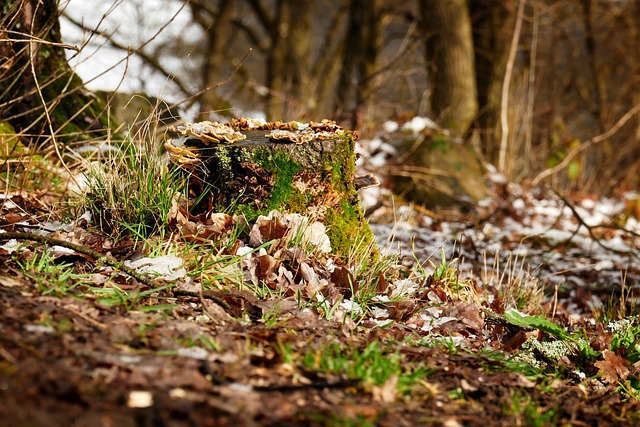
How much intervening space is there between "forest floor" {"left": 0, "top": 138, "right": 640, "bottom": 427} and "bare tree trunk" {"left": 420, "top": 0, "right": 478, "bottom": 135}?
563 cm

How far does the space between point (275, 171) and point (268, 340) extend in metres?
1.38

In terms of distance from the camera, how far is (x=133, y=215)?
129 inches

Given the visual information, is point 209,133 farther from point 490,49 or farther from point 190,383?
point 490,49

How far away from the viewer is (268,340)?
7.38 feet

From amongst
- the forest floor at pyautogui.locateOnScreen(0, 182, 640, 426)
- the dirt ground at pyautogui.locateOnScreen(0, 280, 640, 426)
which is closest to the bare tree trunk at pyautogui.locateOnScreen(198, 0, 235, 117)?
the forest floor at pyautogui.locateOnScreen(0, 182, 640, 426)

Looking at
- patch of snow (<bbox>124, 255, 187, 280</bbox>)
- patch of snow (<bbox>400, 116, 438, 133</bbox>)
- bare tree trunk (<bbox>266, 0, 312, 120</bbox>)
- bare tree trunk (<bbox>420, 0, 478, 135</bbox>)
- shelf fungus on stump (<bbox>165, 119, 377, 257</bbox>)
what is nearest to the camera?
patch of snow (<bbox>124, 255, 187, 280</bbox>)

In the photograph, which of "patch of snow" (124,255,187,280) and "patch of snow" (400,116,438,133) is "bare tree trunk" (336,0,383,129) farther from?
"patch of snow" (124,255,187,280)

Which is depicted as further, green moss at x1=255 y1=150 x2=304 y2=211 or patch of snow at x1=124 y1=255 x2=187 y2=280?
green moss at x1=255 y1=150 x2=304 y2=211

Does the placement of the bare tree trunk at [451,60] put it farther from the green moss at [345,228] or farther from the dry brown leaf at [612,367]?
the dry brown leaf at [612,367]

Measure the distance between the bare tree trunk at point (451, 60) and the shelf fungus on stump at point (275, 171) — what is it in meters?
6.03

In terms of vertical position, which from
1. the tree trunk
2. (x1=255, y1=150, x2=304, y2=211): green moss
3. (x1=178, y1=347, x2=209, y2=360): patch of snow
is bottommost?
(x1=178, y1=347, x2=209, y2=360): patch of snow

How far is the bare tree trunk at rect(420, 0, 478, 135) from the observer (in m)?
9.40

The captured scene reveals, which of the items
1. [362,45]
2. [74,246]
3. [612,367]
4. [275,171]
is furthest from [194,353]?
[362,45]

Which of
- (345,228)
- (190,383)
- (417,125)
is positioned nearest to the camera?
(190,383)
